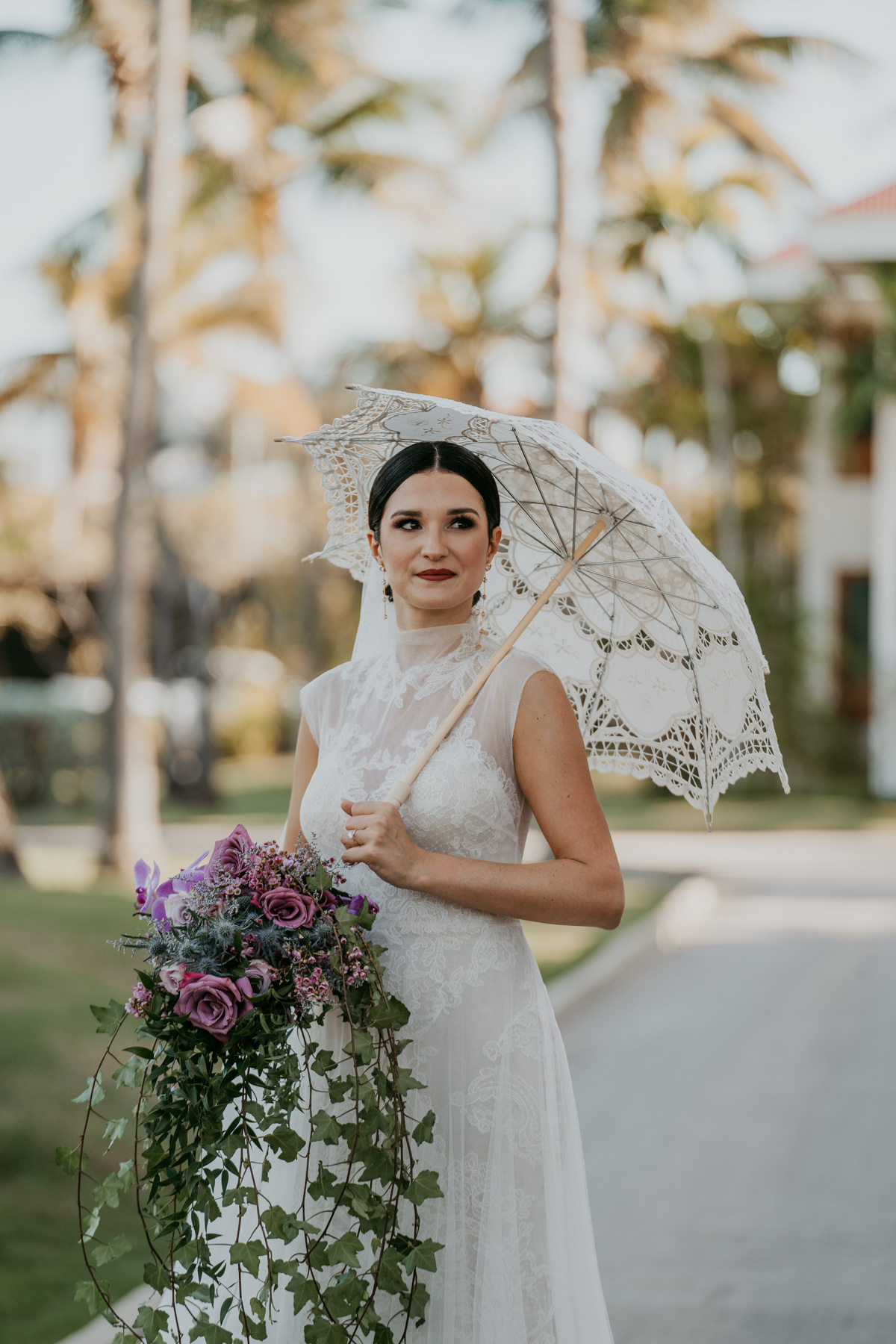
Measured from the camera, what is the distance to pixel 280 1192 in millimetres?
2947

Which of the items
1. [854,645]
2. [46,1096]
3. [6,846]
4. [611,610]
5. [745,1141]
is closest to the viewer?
[611,610]

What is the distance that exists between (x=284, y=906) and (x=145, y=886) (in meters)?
0.27

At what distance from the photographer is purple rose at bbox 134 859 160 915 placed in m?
2.55

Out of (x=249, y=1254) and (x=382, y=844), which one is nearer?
(x=249, y=1254)

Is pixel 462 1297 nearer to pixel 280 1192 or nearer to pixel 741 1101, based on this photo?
pixel 280 1192

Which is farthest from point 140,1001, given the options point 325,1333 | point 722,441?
point 722,441

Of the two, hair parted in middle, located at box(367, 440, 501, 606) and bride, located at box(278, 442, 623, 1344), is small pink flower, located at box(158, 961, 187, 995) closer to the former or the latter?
bride, located at box(278, 442, 623, 1344)

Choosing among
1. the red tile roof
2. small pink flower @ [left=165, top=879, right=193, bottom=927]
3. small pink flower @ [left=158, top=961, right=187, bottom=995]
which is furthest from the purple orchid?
the red tile roof

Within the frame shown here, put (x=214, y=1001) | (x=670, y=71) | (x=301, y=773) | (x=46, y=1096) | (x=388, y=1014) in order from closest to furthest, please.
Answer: (x=214, y=1001) → (x=388, y=1014) → (x=301, y=773) → (x=46, y=1096) → (x=670, y=71)

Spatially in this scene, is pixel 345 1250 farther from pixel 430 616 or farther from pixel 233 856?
pixel 430 616

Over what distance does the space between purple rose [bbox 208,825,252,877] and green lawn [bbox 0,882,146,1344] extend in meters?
2.68

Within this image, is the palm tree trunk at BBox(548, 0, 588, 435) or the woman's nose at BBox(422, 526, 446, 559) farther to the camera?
the palm tree trunk at BBox(548, 0, 588, 435)

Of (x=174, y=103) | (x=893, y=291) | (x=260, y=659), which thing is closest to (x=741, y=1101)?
(x=174, y=103)

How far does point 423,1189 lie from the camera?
2.61 meters
